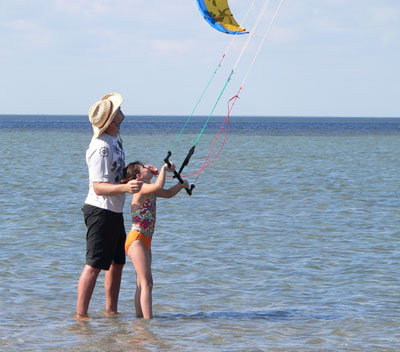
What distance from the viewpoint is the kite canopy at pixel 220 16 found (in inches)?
326

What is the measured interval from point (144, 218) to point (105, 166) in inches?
23.4

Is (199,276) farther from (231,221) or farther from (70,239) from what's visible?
(231,221)

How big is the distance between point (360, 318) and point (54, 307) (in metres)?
3.01

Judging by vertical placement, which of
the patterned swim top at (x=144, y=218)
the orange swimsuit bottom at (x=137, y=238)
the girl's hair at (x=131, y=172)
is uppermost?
the girl's hair at (x=131, y=172)

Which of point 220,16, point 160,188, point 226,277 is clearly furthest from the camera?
point 226,277

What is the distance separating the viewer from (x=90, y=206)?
6344 mm

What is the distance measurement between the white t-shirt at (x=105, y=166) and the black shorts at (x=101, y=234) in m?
0.06

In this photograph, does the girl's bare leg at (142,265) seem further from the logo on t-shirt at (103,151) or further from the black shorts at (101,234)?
the logo on t-shirt at (103,151)

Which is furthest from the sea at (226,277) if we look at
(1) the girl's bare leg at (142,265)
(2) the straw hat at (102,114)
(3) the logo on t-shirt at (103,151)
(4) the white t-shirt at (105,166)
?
(2) the straw hat at (102,114)

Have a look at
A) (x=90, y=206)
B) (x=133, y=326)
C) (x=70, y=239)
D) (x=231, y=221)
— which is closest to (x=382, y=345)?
(x=133, y=326)

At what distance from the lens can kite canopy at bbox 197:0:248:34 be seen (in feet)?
27.2

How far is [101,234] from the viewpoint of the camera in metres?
6.32

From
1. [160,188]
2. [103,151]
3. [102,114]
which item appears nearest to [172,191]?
[160,188]

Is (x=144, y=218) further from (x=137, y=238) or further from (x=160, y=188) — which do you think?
(x=160, y=188)
